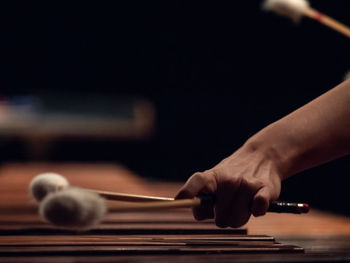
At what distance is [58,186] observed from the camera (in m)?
1.01

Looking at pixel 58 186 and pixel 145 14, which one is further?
pixel 145 14

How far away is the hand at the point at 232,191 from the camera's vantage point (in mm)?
970

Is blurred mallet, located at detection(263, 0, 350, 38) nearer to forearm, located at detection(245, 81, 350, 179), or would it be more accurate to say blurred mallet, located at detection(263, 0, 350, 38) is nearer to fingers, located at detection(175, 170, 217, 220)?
forearm, located at detection(245, 81, 350, 179)

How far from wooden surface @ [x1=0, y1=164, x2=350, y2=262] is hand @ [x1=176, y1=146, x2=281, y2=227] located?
0.16ft

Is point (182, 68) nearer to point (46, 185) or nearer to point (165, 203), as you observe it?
point (46, 185)

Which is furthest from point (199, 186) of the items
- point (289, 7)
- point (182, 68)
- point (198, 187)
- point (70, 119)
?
point (70, 119)

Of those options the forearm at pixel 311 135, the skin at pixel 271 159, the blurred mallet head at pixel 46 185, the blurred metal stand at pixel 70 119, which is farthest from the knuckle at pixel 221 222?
the blurred metal stand at pixel 70 119

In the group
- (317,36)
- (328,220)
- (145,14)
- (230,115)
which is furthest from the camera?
(145,14)

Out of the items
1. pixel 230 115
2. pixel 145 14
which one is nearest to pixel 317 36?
pixel 230 115

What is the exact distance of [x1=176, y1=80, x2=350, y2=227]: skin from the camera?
0.98m

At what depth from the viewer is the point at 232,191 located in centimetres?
98

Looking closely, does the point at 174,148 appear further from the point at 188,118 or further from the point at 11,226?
the point at 11,226

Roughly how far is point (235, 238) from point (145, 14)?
14.9ft

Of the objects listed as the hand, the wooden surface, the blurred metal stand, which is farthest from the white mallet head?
the blurred metal stand
